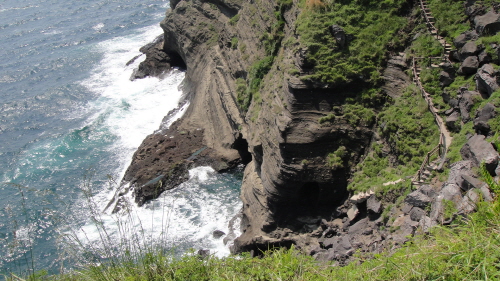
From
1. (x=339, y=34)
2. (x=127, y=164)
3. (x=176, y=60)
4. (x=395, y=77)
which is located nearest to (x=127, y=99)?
(x=176, y=60)

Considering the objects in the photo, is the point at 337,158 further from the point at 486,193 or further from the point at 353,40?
the point at 486,193

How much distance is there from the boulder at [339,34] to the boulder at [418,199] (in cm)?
968

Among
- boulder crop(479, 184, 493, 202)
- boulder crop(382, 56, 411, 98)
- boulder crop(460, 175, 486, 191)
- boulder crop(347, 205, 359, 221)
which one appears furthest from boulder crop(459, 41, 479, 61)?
boulder crop(479, 184, 493, 202)

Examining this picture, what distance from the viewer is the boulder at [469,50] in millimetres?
17891

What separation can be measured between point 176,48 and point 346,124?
1226 inches

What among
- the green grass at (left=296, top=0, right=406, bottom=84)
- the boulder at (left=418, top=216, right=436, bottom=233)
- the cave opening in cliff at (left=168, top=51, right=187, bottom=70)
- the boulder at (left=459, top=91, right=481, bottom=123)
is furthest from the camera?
the cave opening in cliff at (left=168, top=51, right=187, bottom=70)

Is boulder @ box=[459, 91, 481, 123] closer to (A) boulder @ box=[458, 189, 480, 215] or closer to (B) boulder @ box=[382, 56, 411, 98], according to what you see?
(B) boulder @ box=[382, 56, 411, 98]

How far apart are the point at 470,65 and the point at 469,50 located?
2.23 ft

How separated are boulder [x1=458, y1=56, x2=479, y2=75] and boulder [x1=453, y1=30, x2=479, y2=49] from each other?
142 centimetres

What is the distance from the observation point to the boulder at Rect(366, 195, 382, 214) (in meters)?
17.7

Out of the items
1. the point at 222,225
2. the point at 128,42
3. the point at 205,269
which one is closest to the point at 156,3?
the point at 128,42

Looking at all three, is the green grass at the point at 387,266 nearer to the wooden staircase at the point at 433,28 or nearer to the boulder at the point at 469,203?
the boulder at the point at 469,203

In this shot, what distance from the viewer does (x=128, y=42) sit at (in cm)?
5894

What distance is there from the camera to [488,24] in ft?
59.0
